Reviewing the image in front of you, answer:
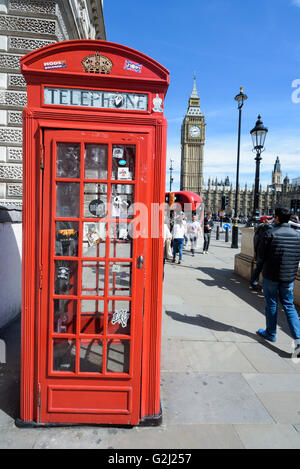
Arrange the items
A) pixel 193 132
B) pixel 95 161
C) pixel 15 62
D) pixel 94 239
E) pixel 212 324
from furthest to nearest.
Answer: pixel 193 132 → pixel 15 62 → pixel 212 324 → pixel 94 239 → pixel 95 161

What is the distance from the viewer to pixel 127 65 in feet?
8.14

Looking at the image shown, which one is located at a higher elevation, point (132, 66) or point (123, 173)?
point (132, 66)

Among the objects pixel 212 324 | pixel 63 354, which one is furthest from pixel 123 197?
pixel 212 324

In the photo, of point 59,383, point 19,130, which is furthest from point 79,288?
point 19,130

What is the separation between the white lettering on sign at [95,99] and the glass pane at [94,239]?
37.7 inches

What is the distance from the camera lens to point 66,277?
8.66 ft

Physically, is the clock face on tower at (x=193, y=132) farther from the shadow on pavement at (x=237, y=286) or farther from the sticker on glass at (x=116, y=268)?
the sticker on glass at (x=116, y=268)

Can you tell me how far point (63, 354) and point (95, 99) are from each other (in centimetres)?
212

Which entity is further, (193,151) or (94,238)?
(193,151)

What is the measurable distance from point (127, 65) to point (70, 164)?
905 mm

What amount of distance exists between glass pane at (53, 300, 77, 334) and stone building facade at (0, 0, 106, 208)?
194 inches

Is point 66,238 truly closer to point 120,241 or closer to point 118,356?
point 120,241

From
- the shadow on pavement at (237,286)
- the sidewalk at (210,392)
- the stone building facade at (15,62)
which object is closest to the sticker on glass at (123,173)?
the sidewalk at (210,392)

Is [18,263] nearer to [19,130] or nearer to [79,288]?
[79,288]
